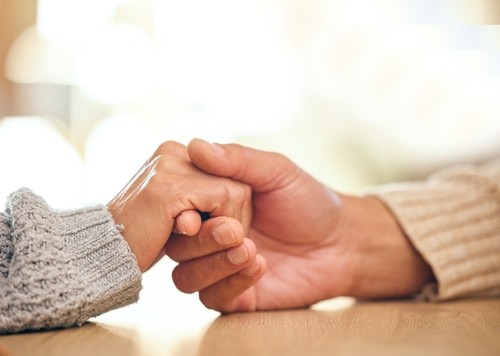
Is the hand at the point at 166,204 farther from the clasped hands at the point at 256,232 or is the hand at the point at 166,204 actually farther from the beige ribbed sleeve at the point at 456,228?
the beige ribbed sleeve at the point at 456,228

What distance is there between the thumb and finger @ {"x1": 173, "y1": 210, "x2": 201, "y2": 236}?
0.24 feet

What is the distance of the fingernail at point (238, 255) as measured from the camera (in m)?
0.80

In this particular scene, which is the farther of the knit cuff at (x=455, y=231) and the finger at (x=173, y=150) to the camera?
the knit cuff at (x=455, y=231)

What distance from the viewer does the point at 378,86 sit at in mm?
2922

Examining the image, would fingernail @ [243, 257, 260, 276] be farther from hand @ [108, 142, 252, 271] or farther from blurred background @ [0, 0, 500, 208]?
blurred background @ [0, 0, 500, 208]

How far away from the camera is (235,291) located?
2.80ft

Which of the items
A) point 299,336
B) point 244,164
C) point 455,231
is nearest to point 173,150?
point 244,164

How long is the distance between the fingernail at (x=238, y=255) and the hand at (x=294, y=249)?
0.04ft

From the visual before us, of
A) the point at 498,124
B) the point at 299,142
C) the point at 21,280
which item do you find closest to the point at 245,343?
the point at 21,280

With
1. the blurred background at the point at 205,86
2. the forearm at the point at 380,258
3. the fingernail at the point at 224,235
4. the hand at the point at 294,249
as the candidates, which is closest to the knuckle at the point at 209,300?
the hand at the point at 294,249

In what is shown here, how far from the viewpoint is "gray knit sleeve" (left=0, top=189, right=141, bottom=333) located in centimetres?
67

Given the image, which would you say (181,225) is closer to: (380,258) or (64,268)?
(64,268)

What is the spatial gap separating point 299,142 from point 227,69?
1.38 feet

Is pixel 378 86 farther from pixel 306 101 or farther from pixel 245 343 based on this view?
pixel 245 343
